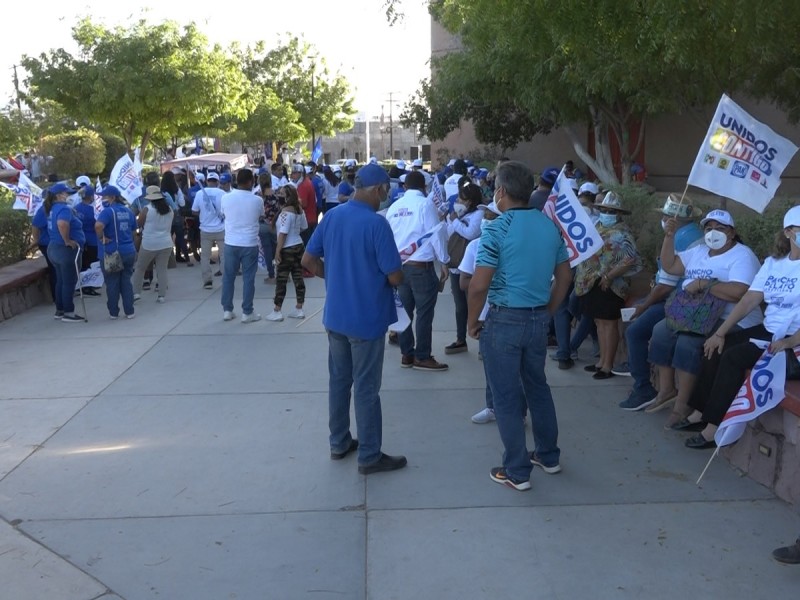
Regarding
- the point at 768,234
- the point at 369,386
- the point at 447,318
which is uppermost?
the point at 768,234

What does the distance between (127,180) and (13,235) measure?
2455mm

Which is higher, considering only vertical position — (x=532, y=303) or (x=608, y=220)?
(x=608, y=220)

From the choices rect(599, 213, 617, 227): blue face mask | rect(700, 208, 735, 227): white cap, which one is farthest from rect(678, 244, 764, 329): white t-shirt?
rect(599, 213, 617, 227): blue face mask

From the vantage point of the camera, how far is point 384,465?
17.9 feet

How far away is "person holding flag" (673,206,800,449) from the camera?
5066 millimetres

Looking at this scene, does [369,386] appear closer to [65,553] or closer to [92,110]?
[65,553]

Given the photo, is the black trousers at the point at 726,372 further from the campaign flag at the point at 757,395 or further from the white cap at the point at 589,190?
the white cap at the point at 589,190

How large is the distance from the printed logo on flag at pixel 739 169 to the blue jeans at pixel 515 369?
1.95 meters

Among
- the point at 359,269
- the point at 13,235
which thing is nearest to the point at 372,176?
the point at 359,269

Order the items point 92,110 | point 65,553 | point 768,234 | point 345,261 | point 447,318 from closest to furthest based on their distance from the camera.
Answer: point 65,553
point 345,261
point 768,234
point 447,318
point 92,110

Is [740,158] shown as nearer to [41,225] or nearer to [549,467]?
[549,467]

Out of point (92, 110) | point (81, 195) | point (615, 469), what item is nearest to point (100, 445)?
point (615, 469)

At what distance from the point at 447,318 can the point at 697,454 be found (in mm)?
5078

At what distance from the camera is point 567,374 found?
7.82 metres
